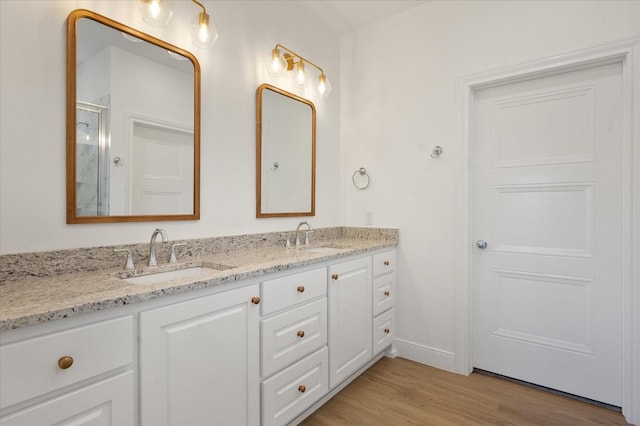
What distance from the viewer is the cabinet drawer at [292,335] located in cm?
156

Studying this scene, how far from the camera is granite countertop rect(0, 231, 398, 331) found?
0.91 meters

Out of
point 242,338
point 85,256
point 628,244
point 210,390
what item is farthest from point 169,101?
point 628,244

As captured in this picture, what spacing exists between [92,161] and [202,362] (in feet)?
3.22

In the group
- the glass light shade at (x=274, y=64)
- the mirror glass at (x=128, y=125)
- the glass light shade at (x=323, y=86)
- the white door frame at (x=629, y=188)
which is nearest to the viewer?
the mirror glass at (x=128, y=125)

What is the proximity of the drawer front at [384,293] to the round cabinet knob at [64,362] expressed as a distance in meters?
1.83

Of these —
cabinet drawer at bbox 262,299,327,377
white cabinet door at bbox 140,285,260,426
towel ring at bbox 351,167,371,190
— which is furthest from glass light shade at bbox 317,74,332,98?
white cabinet door at bbox 140,285,260,426

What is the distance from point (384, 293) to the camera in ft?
8.34

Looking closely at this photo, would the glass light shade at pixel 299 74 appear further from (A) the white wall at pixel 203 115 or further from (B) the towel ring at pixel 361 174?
(B) the towel ring at pixel 361 174

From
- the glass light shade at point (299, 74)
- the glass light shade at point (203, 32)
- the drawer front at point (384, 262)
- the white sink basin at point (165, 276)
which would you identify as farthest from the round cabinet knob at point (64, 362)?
the glass light shade at point (299, 74)

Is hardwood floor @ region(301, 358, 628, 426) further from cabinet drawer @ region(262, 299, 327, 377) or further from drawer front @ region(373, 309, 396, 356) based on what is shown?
cabinet drawer @ region(262, 299, 327, 377)

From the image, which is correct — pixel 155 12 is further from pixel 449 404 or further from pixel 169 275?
pixel 449 404

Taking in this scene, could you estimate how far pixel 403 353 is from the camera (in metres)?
2.70

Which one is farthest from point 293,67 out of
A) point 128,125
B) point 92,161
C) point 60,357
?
point 60,357

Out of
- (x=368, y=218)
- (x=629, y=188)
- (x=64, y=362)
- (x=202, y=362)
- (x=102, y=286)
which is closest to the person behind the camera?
(x=64, y=362)
